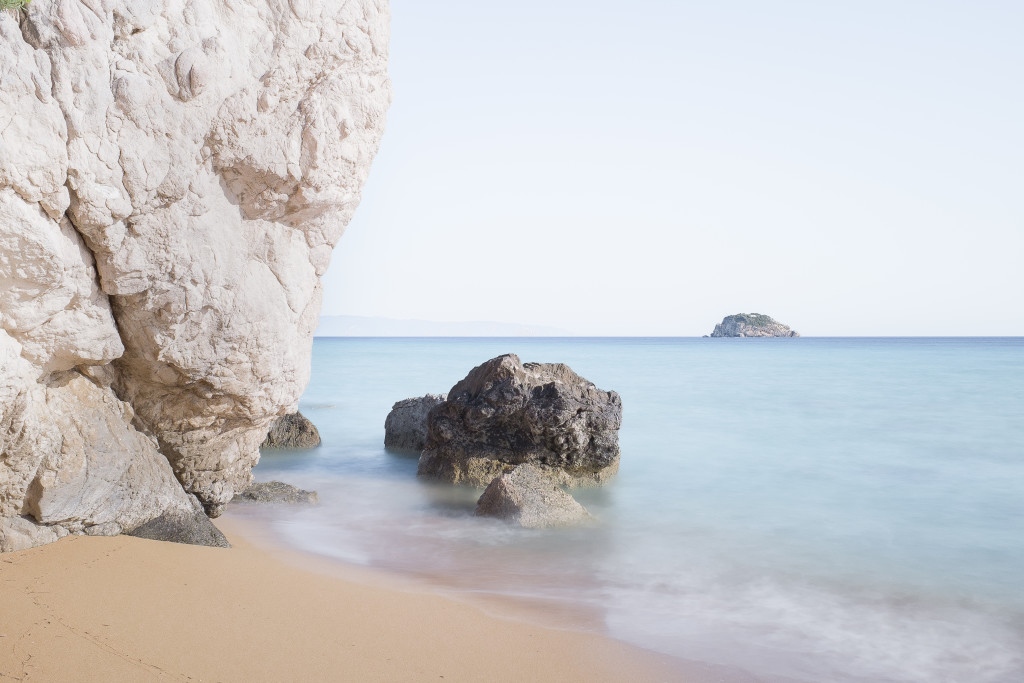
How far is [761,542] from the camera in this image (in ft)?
26.6

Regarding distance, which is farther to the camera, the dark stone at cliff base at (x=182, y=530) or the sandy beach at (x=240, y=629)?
the dark stone at cliff base at (x=182, y=530)

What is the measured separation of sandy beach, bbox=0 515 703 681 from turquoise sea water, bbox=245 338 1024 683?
99cm

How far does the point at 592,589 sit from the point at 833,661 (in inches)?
77.6

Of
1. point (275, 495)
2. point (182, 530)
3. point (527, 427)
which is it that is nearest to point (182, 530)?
point (182, 530)

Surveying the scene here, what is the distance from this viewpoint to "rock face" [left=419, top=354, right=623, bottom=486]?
967cm

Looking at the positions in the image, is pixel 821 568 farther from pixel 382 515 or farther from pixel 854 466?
pixel 854 466

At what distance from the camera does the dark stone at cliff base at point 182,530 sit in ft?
17.8

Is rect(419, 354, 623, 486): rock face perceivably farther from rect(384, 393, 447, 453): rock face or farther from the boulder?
the boulder

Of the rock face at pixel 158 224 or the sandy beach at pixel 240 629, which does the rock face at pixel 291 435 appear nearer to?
the rock face at pixel 158 224

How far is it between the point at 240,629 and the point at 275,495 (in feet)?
15.4

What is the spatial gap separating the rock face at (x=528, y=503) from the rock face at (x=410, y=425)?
4312 millimetres

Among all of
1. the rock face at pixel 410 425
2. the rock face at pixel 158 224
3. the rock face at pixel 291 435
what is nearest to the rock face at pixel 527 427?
the rock face at pixel 410 425

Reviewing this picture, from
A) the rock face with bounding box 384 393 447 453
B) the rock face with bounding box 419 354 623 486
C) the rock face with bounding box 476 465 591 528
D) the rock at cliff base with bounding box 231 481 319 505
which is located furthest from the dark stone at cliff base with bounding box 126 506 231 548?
the rock face with bounding box 384 393 447 453

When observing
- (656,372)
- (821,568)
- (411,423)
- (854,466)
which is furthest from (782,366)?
(821,568)
